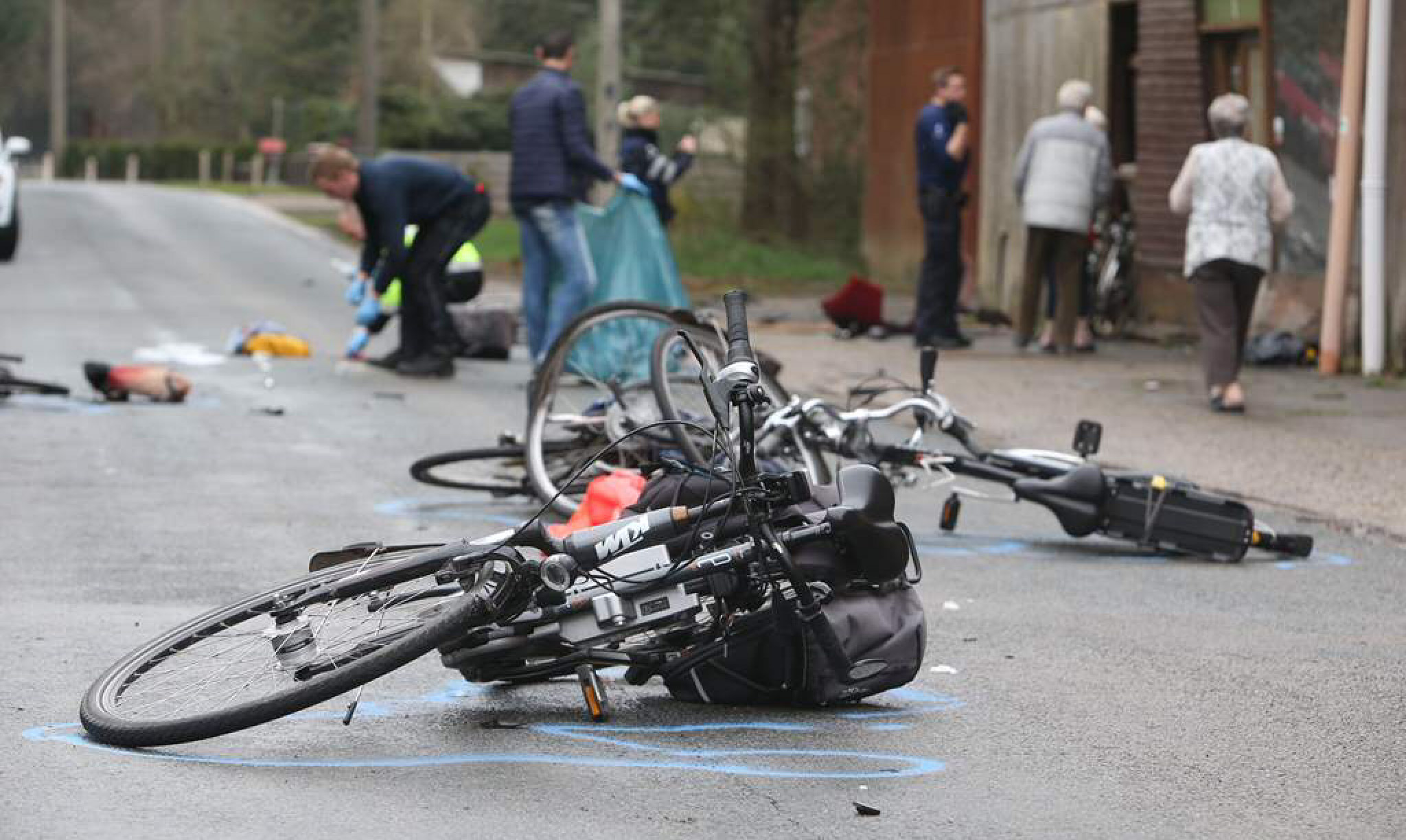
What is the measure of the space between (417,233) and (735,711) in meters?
9.13

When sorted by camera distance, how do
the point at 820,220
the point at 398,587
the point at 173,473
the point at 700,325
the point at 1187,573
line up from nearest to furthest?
the point at 398,587
the point at 1187,573
the point at 700,325
the point at 173,473
the point at 820,220

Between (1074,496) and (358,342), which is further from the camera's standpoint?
(358,342)

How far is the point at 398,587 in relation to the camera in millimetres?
5473

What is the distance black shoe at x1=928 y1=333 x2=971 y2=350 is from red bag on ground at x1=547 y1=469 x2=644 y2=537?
1086cm

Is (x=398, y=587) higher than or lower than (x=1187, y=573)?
higher

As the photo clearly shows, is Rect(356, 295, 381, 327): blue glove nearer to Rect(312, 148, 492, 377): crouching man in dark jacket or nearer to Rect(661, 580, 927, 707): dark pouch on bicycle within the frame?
Rect(312, 148, 492, 377): crouching man in dark jacket

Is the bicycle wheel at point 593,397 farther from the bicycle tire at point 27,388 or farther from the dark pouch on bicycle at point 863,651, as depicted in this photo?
the bicycle tire at point 27,388

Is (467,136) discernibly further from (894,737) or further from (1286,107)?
(894,737)

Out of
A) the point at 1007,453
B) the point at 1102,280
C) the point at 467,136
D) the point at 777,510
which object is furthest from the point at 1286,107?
the point at 467,136

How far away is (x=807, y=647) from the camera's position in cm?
578

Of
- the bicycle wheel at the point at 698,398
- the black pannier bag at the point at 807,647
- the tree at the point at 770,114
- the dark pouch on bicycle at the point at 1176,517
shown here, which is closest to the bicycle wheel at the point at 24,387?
the bicycle wheel at the point at 698,398

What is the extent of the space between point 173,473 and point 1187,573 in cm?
463

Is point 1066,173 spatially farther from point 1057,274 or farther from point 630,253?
point 630,253

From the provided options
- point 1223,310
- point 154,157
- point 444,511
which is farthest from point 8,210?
point 154,157
